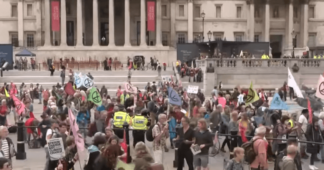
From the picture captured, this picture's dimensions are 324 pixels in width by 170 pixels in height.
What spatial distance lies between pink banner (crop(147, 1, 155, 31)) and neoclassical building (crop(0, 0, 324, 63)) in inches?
5.4

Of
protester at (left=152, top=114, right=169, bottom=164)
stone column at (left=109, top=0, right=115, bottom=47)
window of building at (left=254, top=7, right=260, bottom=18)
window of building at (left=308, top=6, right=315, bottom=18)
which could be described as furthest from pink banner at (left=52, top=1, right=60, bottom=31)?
protester at (left=152, top=114, right=169, bottom=164)

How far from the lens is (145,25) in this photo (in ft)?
205

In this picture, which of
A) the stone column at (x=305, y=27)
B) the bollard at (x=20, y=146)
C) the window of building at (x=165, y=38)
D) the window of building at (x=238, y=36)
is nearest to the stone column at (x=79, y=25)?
the window of building at (x=165, y=38)

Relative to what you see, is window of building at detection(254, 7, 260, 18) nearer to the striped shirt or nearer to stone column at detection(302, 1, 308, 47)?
stone column at detection(302, 1, 308, 47)

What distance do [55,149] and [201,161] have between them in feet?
12.5

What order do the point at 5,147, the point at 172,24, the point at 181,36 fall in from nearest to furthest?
the point at 5,147 < the point at 172,24 < the point at 181,36

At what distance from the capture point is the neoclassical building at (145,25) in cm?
6019

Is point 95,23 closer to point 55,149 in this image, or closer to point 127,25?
point 127,25

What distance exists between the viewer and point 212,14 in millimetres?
66875

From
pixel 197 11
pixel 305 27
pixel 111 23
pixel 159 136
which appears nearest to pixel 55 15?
pixel 111 23

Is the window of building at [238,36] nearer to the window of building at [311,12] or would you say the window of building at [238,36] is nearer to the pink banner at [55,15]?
the window of building at [311,12]

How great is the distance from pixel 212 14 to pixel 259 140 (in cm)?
5692

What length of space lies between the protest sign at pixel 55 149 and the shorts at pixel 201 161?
3498mm

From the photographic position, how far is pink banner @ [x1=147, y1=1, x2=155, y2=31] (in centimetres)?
6038
